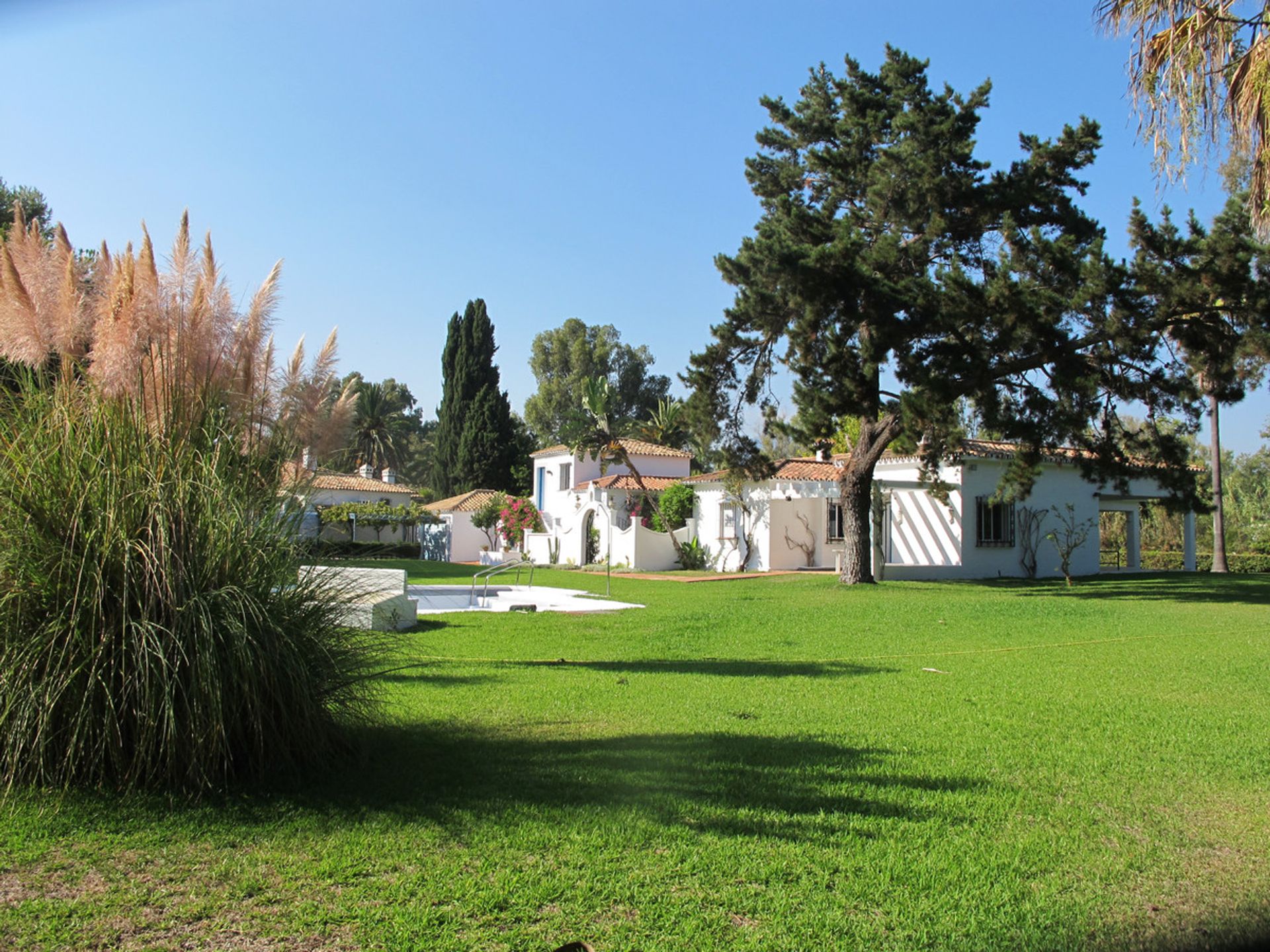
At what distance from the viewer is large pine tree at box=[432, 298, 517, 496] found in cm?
5512

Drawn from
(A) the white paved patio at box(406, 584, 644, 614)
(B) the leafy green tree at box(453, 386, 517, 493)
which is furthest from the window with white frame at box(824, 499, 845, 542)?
(B) the leafy green tree at box(453, 386, 517, 493)

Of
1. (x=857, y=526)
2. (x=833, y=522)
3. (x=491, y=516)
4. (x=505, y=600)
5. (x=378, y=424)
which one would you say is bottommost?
(x=505, y=600)

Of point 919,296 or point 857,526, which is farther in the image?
point 857,526

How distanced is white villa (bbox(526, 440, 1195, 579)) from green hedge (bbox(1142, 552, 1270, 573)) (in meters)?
1.85

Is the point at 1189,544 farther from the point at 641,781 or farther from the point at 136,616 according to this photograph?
the point at 136,616

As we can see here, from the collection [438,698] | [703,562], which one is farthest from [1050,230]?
[438,698]

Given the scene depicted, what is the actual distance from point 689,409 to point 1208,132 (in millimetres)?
16786

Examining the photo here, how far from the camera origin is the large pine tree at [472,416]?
55125mm

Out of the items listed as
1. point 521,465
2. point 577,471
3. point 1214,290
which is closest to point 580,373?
point 521,465

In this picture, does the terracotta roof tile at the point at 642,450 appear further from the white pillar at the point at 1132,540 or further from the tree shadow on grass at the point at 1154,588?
the white pillar at the point at 1132,540

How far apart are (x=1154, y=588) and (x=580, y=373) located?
45293mm

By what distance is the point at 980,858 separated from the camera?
13.9ft

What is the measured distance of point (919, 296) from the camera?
19.7 m

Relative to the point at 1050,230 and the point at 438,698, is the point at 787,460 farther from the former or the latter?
the point at 438,698
